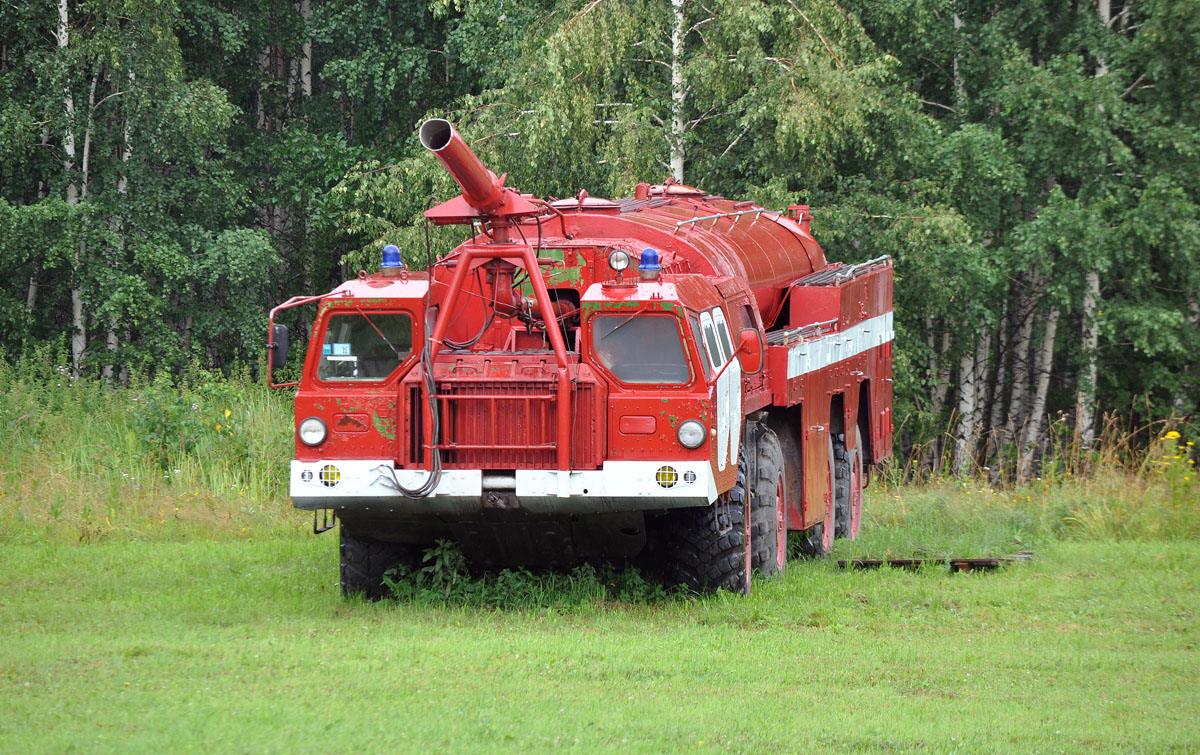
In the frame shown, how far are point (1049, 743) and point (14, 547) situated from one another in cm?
881

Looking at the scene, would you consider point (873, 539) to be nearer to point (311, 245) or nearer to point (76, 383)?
point (76, 383)

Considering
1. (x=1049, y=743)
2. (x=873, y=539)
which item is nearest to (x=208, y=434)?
(x=873, y=539)

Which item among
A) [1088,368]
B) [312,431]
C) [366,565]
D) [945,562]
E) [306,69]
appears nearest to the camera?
[312,431]

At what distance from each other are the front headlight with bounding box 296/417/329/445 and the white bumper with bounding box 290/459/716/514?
0.53ft

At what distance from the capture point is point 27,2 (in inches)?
936

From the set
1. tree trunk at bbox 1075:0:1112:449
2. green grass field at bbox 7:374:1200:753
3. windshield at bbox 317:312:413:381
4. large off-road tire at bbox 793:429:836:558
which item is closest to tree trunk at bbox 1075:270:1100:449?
tree trunk at bbox 1075:0:1112:449

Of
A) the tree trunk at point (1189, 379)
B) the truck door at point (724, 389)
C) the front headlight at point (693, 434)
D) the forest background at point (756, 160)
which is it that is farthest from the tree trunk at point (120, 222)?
the tree trunk at point (1189, 379)

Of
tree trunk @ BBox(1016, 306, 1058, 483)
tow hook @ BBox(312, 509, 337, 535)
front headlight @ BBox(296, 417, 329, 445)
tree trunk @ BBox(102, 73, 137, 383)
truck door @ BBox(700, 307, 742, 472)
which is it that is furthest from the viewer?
tree trunk @ BBox(1016, 306, 1058, 483)

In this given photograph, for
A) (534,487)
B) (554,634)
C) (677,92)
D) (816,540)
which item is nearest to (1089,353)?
(677,92)

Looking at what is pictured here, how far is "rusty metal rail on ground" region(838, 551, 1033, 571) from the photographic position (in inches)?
497

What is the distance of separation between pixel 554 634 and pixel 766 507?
278cm

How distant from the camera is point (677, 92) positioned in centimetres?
2194

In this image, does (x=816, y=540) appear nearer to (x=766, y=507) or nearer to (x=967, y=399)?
(x=766, y=507)

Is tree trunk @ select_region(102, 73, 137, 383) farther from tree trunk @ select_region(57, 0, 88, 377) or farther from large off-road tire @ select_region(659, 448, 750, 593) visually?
large off-road tire @ select_region(659, 448, 750, 593)
